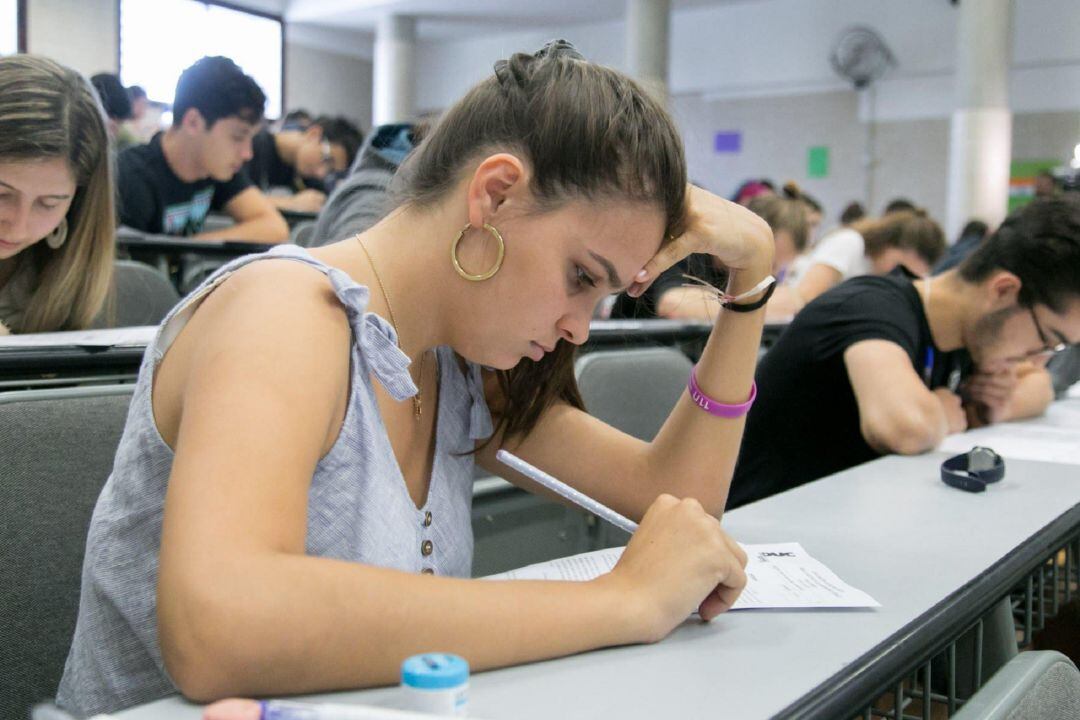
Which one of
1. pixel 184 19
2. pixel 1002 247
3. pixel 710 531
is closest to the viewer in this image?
pixel 710 531

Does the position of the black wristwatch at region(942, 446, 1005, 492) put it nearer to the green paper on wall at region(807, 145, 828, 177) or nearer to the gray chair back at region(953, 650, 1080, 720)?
the gray chair back at region(953, 650, 1080, 720)

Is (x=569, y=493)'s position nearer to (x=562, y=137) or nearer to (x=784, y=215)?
(x=562, y=137)

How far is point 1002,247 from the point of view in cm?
179

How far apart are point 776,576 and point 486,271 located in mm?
398

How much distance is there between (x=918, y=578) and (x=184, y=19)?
972cm

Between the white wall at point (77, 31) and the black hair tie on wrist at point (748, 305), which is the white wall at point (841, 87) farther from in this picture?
the black hair tie on wrist at point (748, 305)

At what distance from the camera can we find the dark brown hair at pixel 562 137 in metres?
0.85

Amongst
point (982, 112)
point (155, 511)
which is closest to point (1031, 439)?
point (155, 511)

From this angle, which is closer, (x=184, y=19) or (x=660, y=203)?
(x=660, y=203)

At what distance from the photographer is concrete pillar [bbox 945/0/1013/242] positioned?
6.86 meters

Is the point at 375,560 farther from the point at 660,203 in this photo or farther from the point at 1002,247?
the point at 1002,247

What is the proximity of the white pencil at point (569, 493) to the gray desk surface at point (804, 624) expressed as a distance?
166mm

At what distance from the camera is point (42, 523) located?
3.55ft

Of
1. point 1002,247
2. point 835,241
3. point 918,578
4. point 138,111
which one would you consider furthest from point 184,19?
point 918,578
